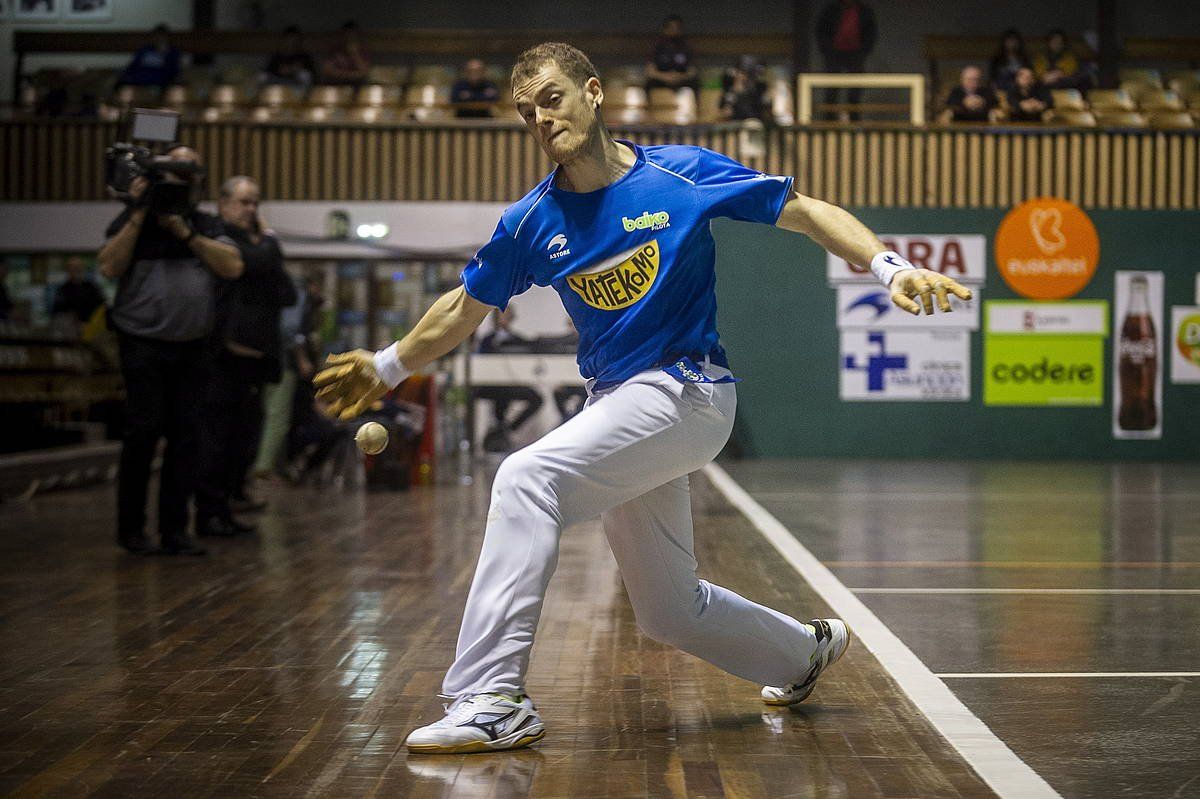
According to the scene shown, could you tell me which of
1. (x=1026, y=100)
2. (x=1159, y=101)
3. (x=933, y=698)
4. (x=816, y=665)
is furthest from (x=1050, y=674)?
(x=1159, y=101)

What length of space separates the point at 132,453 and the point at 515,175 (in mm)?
10230

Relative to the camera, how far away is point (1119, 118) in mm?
16531

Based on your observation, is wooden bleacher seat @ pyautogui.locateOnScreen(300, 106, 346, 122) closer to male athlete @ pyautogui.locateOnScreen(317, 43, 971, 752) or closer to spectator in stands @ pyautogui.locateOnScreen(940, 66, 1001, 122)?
spectator in stands @ pyautogui.locateOnScreen(940, 66, 1001, 122)

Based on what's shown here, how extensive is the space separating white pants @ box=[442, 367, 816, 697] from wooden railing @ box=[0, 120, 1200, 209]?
12.9m

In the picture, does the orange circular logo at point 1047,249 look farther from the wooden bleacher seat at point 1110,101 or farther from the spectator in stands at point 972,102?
the wooden bleacher seat at point 1110,101

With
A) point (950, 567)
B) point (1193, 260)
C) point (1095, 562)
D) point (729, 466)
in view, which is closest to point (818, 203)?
point (950, 567)

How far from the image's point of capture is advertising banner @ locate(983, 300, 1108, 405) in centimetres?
1573

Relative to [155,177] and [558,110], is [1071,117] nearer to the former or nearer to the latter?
[155,177]

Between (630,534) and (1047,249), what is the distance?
44.9 ft

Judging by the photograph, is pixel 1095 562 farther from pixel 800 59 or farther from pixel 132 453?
pixel 800 59

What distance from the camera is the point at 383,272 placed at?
623 inches

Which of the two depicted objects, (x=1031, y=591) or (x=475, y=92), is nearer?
(x=1031, y=591)

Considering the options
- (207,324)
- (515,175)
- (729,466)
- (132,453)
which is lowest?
(729,466)

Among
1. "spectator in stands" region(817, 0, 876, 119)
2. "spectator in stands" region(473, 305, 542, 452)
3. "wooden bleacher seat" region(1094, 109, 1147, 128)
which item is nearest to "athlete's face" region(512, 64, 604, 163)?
"spectator in stands" region(473, 305, 542, 452)
